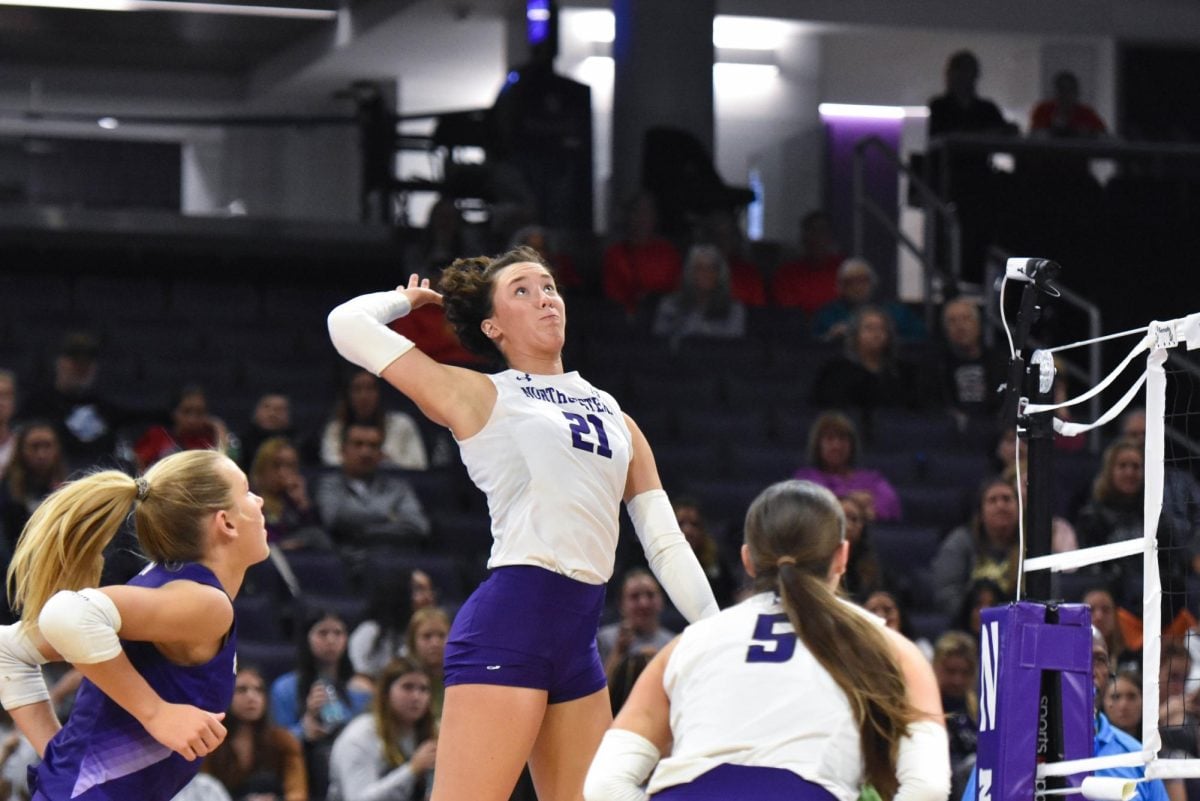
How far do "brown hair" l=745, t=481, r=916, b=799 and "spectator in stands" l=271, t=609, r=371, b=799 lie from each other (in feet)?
14.7

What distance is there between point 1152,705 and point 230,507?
2.03 metres

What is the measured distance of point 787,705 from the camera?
3.29 meters

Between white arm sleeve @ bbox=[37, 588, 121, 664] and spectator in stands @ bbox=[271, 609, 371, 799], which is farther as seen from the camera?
spectator in stands @ bbox=[271, 609, 371, 799]

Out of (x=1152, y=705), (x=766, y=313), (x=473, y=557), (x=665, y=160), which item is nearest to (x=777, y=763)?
(x=1152, y=705)

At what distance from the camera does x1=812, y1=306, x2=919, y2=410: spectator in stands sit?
10.8 meters

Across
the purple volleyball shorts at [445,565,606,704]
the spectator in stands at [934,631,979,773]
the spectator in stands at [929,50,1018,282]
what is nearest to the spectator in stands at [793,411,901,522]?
the spectator in stands at [934,631,979,773]

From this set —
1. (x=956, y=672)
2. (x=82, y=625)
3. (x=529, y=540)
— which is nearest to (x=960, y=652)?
(x=956, y=672)

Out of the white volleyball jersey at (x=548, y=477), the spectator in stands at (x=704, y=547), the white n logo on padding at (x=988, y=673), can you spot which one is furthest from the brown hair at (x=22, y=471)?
the white n logo on padding at (x=988, y=673)

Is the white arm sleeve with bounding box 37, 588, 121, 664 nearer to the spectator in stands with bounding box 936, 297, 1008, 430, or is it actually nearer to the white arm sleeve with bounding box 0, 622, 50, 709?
the white arm sleeve with bounding box 0, 622, 50, 709

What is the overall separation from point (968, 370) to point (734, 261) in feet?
7.01

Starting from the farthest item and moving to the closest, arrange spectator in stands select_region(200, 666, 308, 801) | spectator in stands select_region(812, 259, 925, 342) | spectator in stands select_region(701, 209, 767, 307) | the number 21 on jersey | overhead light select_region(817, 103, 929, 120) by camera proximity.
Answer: overhead light select_region(817, 103, 929, 120), spectator in stands select_region(701, 209, 767, 307), spectator in stands select_region(812, 259, 925, 342), spectator in stands select_region(200, 666, 308, 801), the number 21 on jersey

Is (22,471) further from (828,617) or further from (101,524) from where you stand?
(828,617)

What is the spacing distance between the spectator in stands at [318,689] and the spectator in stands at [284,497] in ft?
3.58

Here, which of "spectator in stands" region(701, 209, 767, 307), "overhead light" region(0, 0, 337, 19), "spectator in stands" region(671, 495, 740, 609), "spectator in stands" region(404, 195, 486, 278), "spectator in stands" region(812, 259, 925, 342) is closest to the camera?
"spectator in stands" region(671, 495, 740, 609)
